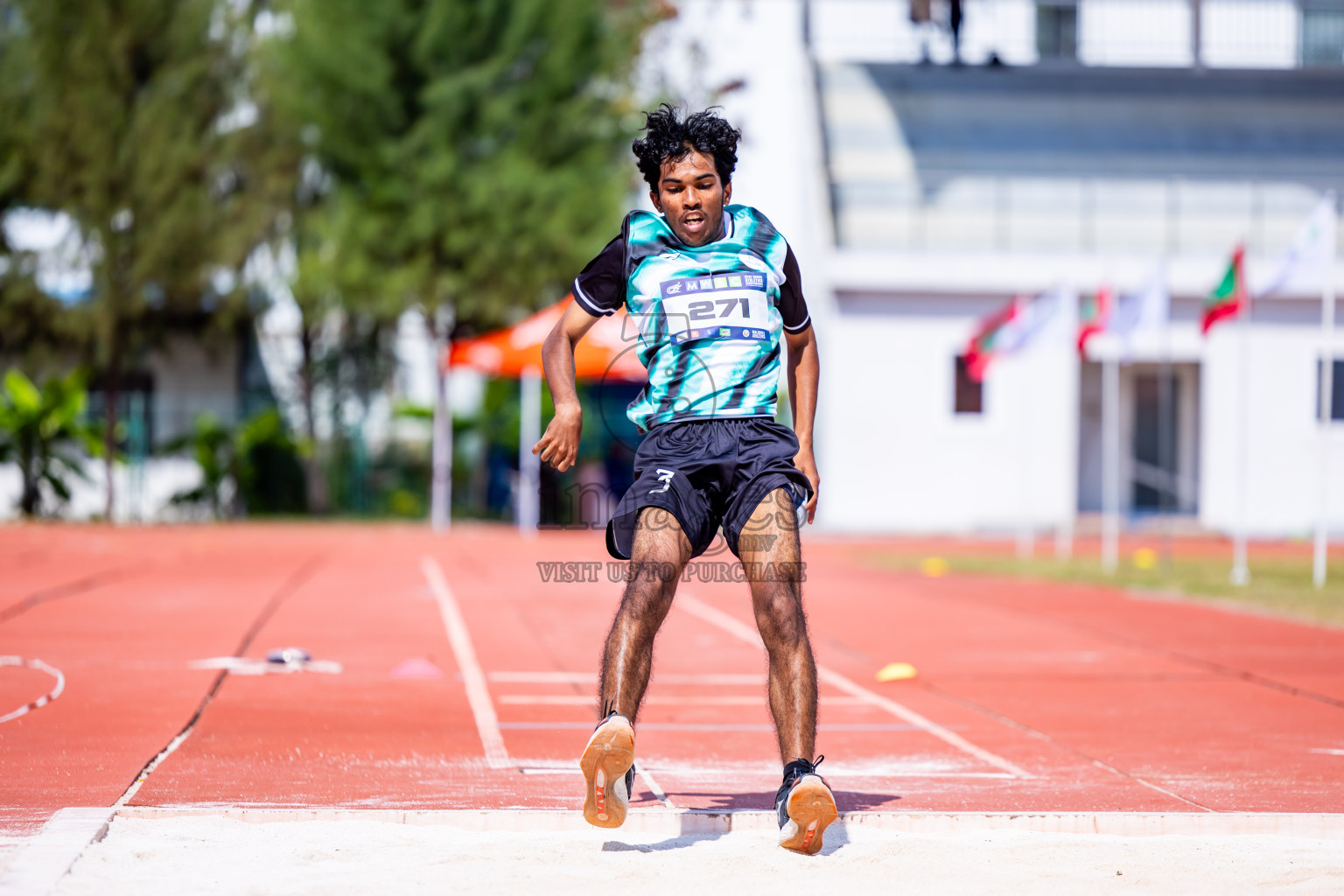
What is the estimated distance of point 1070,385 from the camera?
2648cm

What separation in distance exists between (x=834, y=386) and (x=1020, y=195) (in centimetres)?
486

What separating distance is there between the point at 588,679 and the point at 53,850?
16.1ft

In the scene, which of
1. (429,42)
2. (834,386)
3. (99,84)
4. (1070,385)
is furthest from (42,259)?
(1070,385)

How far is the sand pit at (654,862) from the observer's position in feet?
13.8

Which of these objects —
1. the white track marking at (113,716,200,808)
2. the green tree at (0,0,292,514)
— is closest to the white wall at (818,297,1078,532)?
the green tree at (0,0,292,514)

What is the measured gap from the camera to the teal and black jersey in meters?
4.91

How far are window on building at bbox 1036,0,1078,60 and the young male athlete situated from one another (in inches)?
1133

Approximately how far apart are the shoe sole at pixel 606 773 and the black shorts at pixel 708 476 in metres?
0.63

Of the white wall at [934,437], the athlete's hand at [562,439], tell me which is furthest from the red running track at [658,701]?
the white wall at [934,437]

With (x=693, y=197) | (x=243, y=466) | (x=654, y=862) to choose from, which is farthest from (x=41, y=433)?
(x=654, y=862)

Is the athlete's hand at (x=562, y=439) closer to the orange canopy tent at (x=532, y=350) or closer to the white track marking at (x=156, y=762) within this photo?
the white track marking at (x=156, y=762)

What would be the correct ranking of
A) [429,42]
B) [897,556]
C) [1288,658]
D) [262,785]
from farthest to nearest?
[429,42] < [897,556] < [1288,658] < [262,785]

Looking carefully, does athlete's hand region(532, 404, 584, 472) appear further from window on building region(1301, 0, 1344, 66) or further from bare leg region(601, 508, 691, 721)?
window on building region(1301, 0, 1344, 66)

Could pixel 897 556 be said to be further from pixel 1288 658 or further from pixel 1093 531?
pixel 1288 658
